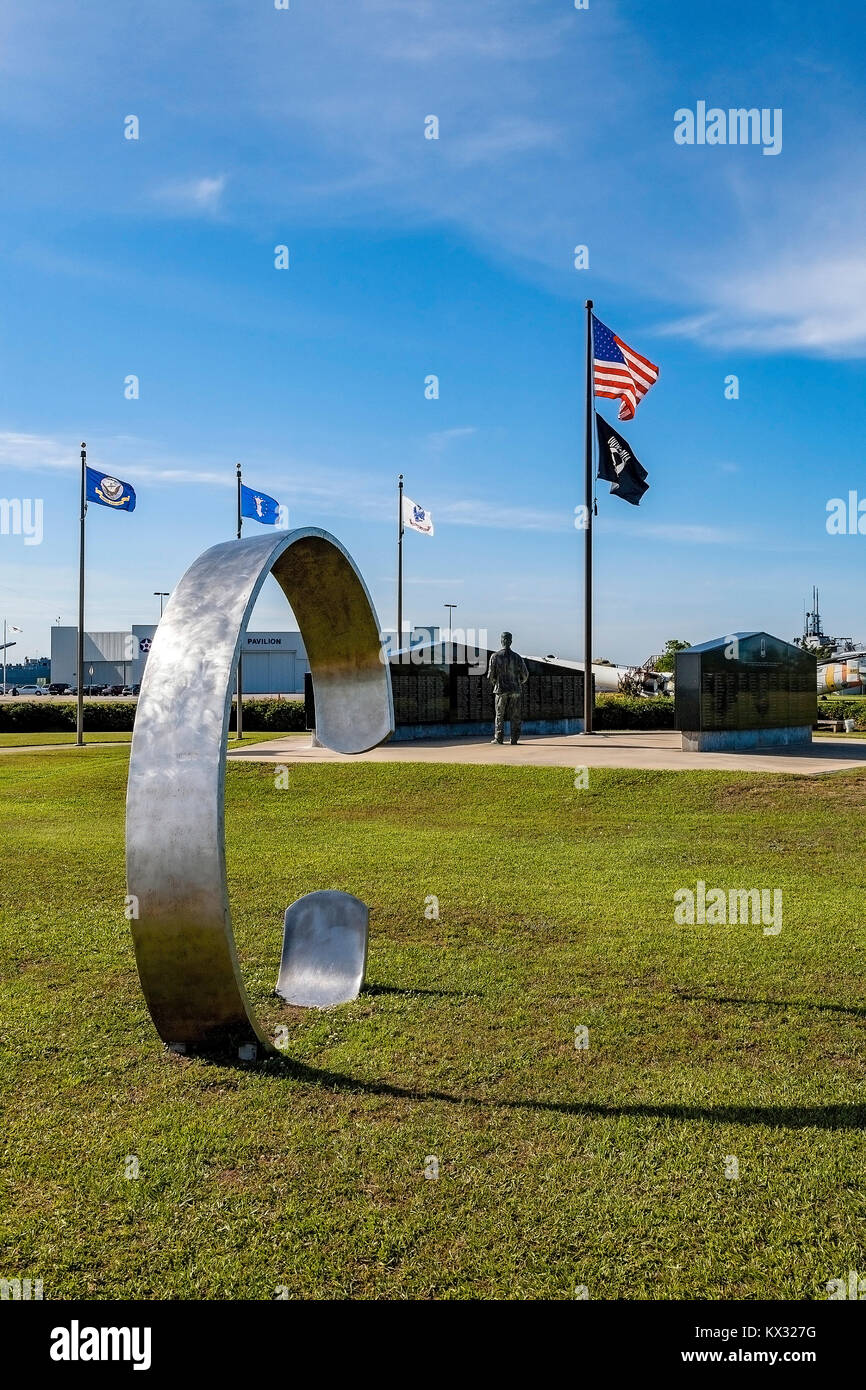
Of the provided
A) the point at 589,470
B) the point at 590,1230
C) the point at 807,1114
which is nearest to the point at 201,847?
the point at 590,1230

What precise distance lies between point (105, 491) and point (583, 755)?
12018mm

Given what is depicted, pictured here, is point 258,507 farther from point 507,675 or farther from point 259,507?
point 507,675

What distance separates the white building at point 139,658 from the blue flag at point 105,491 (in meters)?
45.1

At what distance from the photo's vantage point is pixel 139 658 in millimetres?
74500

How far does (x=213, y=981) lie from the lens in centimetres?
472

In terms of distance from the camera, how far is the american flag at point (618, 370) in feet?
60.5

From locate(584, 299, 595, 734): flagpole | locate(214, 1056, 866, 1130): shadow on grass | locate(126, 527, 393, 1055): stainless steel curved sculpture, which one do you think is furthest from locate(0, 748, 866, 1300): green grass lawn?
locate(584, 299, 595, 734): flagpole

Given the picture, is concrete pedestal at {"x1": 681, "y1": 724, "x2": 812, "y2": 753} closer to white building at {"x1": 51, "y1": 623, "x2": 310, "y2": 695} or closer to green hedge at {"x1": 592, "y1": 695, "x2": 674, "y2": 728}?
green hedge at {"x1": 592, "y1": 695, "x2": 674, "y2": 728}

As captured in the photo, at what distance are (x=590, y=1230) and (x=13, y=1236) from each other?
2.01 m

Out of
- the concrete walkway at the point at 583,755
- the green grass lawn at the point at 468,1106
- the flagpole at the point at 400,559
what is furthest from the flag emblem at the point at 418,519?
the green grass lawn at the point at 468,1106

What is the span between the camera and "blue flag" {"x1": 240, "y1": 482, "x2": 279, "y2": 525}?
21.3 m

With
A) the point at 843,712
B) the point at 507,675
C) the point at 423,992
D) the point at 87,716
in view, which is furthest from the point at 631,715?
the point at 423,992

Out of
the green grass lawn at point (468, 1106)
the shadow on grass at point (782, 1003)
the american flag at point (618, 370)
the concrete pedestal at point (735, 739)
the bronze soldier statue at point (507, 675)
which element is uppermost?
the american flag at point (618, 370)

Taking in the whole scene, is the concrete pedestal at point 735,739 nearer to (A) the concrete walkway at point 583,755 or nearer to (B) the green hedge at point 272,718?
(A) the concrete walkway at point 583,755
